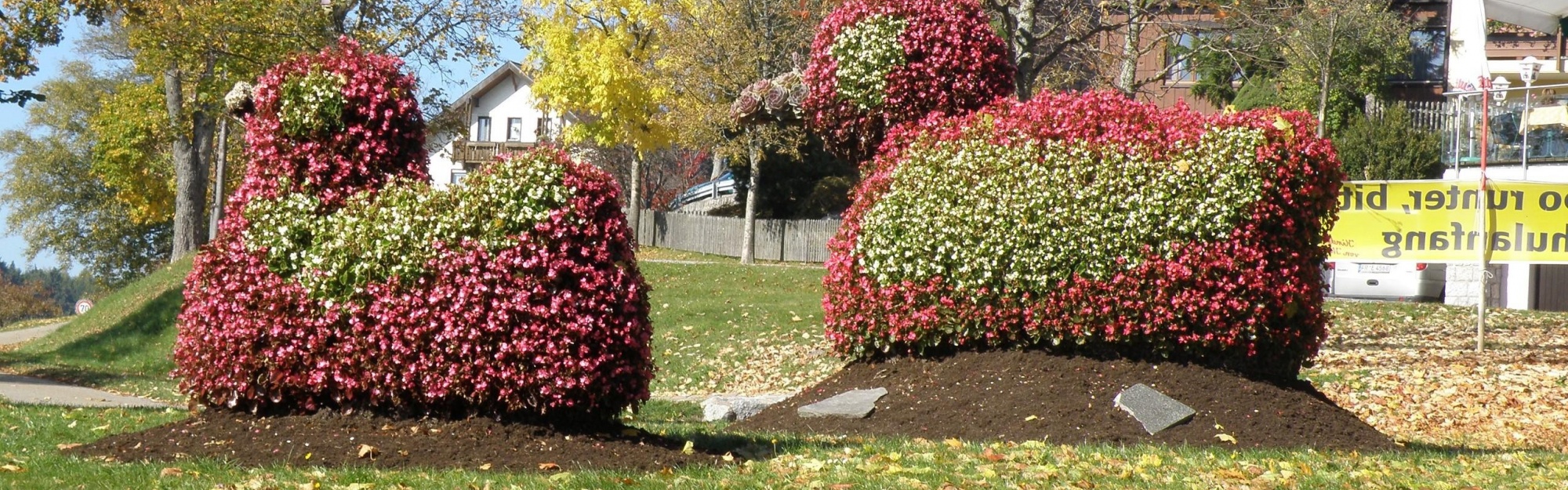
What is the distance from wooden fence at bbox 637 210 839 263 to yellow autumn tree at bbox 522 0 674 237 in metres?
3.48

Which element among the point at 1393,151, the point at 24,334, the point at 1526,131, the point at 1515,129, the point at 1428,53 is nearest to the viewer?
the point at 1526,131

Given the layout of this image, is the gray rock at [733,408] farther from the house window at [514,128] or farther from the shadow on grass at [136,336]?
the house window at [514,128]

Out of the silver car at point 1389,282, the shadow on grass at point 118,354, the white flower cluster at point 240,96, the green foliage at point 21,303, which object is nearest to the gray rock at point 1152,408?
the white flower cluster at point 240,96

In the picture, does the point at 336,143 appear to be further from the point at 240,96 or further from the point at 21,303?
the point at 21,303

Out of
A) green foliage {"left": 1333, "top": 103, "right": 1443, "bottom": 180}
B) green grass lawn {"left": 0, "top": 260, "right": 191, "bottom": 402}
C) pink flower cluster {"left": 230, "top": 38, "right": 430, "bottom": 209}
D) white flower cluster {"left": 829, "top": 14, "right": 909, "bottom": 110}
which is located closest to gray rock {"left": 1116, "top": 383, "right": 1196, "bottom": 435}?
white flower cluster {"left": 829, "top": 14, "right": 909, "bottom": 110}

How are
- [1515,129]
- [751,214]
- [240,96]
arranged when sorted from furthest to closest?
[751,214] → [1515,129] → [240,96]

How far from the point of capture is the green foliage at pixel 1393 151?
2841 cm

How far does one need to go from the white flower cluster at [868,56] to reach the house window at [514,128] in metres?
47.6

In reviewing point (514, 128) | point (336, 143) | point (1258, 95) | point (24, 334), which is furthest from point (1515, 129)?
point (514, 128)

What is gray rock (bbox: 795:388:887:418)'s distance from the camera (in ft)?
28.1

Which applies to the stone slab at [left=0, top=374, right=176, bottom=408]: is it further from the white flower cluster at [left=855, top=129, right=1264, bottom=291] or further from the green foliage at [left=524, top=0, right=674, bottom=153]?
the green foliage at [left=524, top=0, right=674, bottom=153]

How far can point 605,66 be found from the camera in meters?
31.8

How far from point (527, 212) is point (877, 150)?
3.88m

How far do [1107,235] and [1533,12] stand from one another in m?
12.3
